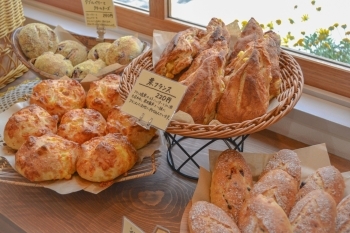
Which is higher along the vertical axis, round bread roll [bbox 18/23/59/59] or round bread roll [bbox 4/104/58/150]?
round bread roll [bbox 18/23/59/59]

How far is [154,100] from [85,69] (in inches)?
22.6

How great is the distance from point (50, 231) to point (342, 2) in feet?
3.73

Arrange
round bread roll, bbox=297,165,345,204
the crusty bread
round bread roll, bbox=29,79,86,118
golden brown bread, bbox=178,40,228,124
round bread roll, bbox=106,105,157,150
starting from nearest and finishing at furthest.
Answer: the crusty bread, round bread roll, bbox=297,165,345,204, golden brown bread, bbox=178,40,228,124, round bread roll, bbox=106,105,157,150, round bread roll, bbox=29,79,86,118

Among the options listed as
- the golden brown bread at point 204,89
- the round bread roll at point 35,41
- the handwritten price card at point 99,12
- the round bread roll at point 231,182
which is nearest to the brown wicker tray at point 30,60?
the round bread roll at point 35,41

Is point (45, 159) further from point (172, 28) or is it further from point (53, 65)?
point (172, 28)

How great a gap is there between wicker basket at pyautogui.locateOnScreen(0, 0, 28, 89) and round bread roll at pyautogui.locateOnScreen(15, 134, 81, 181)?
1.96 feet

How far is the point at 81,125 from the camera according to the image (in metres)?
1.25

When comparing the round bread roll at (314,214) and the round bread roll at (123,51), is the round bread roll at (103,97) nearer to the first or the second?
the round bread roll at (123,51)

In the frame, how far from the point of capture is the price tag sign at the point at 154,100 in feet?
3.31

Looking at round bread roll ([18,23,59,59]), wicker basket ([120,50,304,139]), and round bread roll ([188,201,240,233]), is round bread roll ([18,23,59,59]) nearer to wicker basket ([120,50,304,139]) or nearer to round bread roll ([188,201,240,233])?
wicker basket ([120,50,304,139])

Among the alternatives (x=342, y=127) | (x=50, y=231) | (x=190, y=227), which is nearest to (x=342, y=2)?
(x=342, y=127)

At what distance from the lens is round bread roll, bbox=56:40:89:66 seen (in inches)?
63.4

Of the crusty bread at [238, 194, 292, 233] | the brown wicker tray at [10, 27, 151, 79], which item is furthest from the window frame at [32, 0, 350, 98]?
the crusty bread at [238, 194, 292, 233]

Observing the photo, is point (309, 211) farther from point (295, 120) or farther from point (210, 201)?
point (295, 120)
